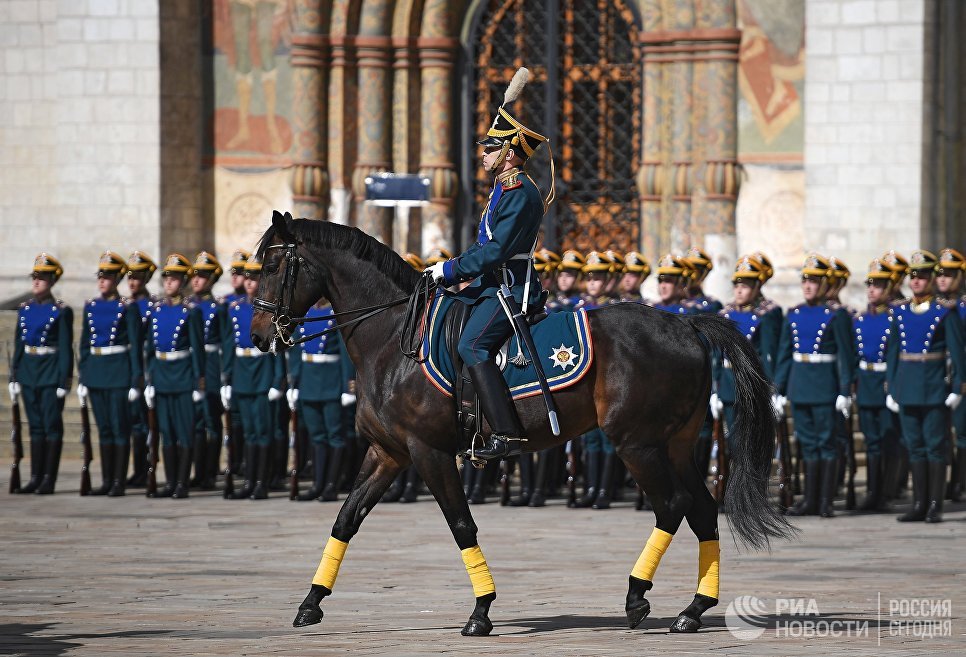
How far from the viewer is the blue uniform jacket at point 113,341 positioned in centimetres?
1481

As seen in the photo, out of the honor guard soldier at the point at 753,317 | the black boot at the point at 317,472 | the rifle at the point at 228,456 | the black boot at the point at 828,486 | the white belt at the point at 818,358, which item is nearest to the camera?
the black boot at the point at 828,486

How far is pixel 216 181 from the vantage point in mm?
19922

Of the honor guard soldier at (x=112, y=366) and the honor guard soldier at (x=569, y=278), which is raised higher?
the honor guard soldier at (x=569, y=278)

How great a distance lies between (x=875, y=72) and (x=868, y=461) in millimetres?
4875

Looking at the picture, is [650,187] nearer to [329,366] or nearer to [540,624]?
[329,366]

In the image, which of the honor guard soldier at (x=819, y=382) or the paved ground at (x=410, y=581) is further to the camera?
the honor guard soldier at (x=819, y=382)

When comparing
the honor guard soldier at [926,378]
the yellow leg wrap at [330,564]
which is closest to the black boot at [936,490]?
the honor guard soldier at [926,378]

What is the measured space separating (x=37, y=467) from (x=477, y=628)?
7604 millimetres

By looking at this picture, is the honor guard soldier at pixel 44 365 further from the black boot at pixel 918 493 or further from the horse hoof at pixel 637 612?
the horse hoof at pixel 637 612

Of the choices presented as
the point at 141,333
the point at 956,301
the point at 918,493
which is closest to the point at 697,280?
the point at 956,301

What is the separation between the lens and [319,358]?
48.4 ft

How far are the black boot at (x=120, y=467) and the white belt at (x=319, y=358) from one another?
154 cm

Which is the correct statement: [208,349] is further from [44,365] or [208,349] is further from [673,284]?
[673,284]

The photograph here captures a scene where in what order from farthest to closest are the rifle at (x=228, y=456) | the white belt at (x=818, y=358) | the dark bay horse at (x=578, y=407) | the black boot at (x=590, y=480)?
1. the rifle at (x=228, y=456)
2. the black boot at (x=590, y=480)
3. the white belt at (x=818, y=358)
4. the dark bay horse at (x=578, y=407)
